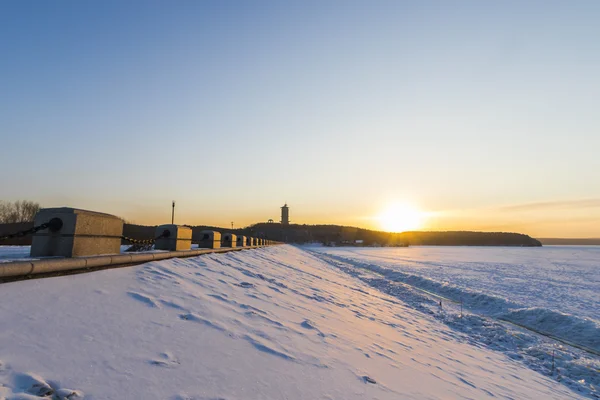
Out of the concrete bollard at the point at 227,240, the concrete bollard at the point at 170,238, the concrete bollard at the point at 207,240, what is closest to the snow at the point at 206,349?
the concrete bollard at the point at 170,238

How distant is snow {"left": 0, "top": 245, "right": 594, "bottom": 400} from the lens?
2.57m

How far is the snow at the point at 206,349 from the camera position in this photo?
257 centimetres

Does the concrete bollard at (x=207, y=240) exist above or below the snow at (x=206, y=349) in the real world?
above

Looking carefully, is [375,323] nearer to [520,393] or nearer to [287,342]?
[520,393]

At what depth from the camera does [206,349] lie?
3357 millimetres

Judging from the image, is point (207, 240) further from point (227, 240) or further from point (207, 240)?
point (227, 240)

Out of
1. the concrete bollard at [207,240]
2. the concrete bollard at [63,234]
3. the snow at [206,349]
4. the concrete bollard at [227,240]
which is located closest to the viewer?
the snow at [206,349]

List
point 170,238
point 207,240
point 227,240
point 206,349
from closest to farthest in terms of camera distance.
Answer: point 206,349, point 170,238, point 207,240, point 227,240

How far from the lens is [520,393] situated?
5.20 m

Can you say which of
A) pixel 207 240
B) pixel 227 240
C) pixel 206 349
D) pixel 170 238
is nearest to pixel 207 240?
pixel 207 240

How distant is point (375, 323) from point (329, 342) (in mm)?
3178

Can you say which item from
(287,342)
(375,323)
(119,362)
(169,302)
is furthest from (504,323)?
(119,362)

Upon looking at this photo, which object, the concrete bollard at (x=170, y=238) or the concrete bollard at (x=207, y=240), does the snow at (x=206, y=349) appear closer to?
the concrete bollard at (x=170, y=238)

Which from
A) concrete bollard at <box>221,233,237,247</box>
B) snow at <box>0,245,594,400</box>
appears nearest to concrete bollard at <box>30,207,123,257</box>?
snow at <box>0,245,594,400</box>
